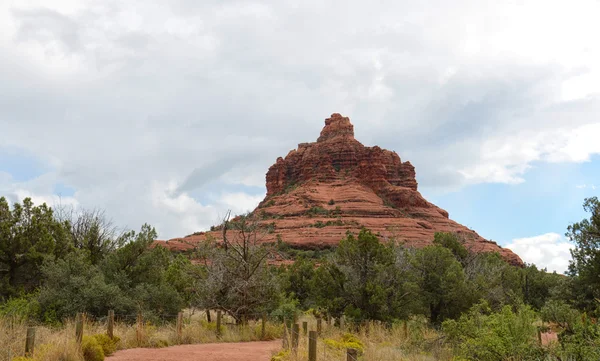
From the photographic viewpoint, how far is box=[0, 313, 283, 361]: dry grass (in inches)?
440

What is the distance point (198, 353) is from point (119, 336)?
3051mm

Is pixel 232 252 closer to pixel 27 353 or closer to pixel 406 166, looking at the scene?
pixel 27 353

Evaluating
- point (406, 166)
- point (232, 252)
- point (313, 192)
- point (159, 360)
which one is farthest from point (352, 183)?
point (159, 360)

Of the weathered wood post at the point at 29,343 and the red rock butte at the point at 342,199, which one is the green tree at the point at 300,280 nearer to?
the weathered wood post at the point at 29,343

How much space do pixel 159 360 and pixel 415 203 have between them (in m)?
107

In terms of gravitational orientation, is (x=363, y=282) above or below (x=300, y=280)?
below

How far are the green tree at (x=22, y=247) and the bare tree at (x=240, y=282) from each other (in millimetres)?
7629

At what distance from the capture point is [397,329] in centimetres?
1856

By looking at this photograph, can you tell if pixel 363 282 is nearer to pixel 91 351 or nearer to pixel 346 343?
pixel 346 343

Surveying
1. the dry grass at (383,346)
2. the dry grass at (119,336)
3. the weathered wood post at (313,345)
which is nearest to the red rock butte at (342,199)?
the dry grass at (119,336)

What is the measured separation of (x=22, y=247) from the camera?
2233 centimetres

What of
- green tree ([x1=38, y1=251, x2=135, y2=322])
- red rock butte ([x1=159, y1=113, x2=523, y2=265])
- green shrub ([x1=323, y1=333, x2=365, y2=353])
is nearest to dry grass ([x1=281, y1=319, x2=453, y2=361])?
green shrub ([x1=323, y1=333, x2=365, y2=353])

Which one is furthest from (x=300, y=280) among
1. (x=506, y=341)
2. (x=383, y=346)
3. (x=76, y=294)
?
(x=506, y=341)

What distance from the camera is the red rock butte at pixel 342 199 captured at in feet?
298
